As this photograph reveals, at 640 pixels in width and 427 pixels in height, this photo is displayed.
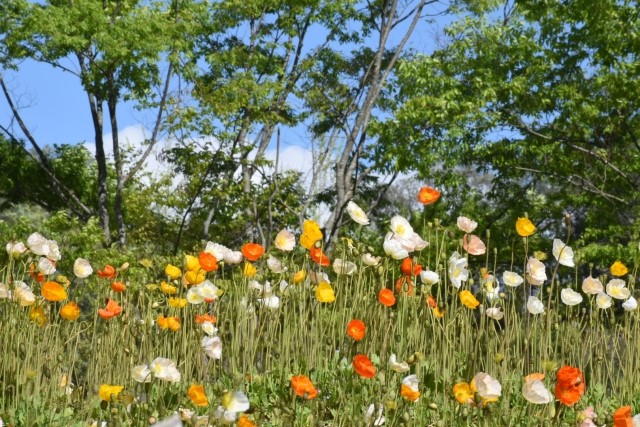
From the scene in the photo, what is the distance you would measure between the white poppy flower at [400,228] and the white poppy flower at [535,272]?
736 mm

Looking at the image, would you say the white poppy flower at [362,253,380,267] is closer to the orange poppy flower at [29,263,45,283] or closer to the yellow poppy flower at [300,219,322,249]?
the yellow poppy flower at [300,219,322,249]

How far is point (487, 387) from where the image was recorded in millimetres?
2713

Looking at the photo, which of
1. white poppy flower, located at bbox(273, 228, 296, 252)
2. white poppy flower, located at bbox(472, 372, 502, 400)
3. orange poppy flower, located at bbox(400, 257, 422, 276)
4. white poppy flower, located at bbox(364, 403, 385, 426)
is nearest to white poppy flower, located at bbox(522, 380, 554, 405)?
white poppy flower, located at bbox(472, 372, 502, 400)

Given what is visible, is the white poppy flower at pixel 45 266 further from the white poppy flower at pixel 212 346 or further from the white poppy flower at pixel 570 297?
the white poppy flower at pixel 570 297

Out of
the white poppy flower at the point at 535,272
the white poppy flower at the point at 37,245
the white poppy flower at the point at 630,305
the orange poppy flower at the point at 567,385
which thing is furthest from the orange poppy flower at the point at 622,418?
the white poppy flower at the point at 37,245

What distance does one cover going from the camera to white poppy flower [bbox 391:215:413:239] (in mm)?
3580

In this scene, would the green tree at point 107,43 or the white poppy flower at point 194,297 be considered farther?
the green tree at point 107,43

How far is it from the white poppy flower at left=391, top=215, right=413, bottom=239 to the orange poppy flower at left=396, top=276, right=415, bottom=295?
0.39 meters

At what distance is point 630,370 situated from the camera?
4383mm

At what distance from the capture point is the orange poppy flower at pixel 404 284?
3.94m

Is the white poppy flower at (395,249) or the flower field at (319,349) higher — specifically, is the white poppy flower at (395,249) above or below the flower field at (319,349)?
above

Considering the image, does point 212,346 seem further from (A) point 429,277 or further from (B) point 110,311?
(A) point 429,277

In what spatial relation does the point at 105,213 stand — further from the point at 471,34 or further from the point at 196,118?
the point at 471,34

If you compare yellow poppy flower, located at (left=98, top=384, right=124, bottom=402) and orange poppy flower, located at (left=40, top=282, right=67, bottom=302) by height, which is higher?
orange poppy flower, located at (left=40, top=282, right=67, bottom=302)
